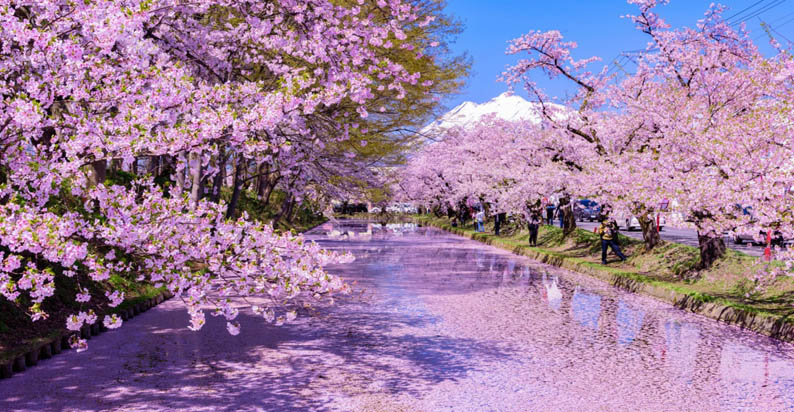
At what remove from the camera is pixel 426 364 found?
24.5 ft

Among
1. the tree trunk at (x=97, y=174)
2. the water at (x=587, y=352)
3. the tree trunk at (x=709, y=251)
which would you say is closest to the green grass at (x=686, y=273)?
the tree trunk at (x=709, y=251)

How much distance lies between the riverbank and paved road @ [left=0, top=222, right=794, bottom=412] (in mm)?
481

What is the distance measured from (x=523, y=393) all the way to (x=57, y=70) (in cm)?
480

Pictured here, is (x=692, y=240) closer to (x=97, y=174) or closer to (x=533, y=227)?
(x=533, y=227)

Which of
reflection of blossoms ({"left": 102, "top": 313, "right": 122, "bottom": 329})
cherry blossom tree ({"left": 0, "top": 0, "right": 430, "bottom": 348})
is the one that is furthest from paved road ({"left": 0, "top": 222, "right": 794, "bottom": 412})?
cherry blossom tree ({"left": 0, "top": 0, "right": 430, "bottom": 348})

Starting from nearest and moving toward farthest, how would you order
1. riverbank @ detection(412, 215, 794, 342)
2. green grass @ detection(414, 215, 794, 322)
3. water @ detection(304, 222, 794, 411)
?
water @ detection(304, 222, 794, 411)
riverbank @ detection(412, 215, 794, 342)
green grass @ detection(414, 215, 794, 322)

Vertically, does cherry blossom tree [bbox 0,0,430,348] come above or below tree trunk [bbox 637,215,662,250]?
above

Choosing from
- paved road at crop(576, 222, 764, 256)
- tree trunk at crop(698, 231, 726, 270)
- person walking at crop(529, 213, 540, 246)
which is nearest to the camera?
tree trunk at crop(698, 231, 726, 270)

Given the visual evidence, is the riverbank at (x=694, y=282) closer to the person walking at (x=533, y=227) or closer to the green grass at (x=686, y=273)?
the green grass at (x=686, y=273)

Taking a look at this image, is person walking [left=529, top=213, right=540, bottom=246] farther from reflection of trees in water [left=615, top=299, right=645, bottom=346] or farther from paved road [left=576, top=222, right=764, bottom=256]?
reflection of trees in water [left=615, top=299, right=645, bottom=346]

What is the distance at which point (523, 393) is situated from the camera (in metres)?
6.29

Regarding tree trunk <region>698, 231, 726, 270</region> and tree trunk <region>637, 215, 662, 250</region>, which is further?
tree trunk <region>637, 215, 662, 250</region>

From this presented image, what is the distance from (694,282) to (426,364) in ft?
34.6

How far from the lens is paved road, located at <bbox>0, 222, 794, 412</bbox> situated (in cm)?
600
